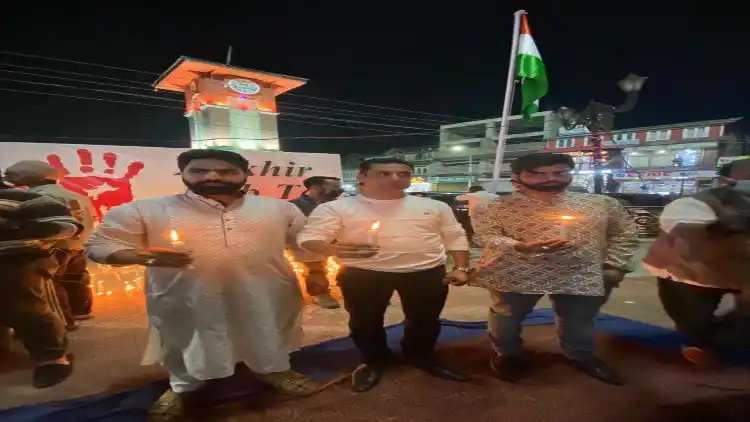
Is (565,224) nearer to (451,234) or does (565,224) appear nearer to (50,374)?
(451,234)

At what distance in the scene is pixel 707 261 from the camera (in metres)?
2.64

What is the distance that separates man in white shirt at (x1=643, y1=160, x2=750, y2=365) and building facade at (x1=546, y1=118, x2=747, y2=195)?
959cm

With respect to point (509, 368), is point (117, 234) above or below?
above

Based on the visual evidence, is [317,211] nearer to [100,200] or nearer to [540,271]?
[540,271]

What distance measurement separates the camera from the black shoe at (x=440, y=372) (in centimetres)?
262

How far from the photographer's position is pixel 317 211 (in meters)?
2.52

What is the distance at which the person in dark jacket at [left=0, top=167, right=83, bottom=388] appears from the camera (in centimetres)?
256

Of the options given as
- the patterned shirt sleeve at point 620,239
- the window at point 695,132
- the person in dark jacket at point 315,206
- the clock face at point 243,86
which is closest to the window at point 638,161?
the window at point 695,132

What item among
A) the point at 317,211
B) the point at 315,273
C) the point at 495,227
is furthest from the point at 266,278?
the point at 315,273

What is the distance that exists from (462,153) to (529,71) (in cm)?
2715

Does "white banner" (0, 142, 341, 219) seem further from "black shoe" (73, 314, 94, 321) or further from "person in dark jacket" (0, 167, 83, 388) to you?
"person in dark jacket" (0, 167, 83, 388)

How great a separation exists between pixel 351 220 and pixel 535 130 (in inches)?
1403

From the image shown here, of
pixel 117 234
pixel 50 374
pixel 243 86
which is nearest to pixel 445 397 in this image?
pixel 117 234

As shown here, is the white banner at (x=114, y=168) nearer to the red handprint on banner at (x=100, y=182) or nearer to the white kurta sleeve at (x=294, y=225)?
the red handprint on banner at (x=100, y=182)
